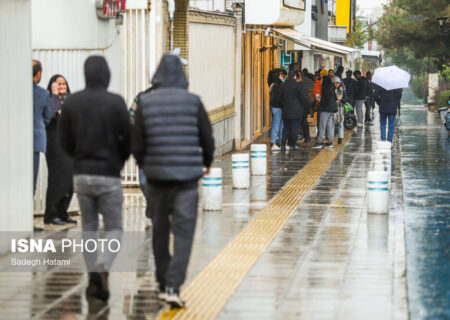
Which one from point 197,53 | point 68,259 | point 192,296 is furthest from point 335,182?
point 192,296

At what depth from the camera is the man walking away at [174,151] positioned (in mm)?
7535

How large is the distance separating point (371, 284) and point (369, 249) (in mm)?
1777

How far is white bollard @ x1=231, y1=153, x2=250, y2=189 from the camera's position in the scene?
15.5 metres

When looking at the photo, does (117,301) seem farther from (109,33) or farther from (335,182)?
(335,182)

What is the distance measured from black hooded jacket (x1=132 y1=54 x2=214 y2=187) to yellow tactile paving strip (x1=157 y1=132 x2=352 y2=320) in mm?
933

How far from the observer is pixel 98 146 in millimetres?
7773

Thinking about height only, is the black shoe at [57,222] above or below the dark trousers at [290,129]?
below

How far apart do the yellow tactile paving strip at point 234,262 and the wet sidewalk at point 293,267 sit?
0.01 m

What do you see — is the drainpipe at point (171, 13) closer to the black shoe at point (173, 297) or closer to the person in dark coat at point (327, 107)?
the person in dark coat at point (327, 107)

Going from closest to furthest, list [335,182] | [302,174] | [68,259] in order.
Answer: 1. [68,259]
2. [335,182]
3. [302,174]

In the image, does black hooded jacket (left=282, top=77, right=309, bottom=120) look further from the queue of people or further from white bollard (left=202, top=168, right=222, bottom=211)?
white bollard (left=202, top=168, right=222, bottom=211)

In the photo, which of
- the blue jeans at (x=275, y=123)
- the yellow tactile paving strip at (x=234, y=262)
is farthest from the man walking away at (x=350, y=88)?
the yellow tactile paving strip at (x=234, y=262)

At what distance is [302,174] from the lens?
18.3m

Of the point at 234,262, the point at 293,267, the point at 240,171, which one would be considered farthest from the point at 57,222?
the point at 240,171
